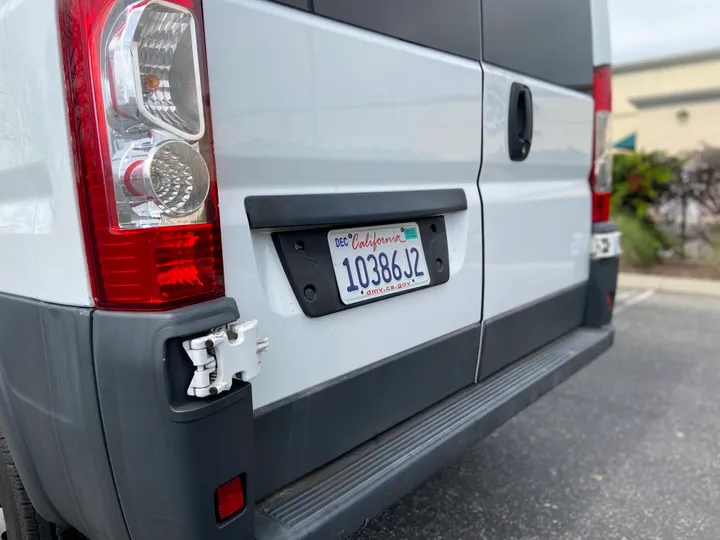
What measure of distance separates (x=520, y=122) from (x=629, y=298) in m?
5.40

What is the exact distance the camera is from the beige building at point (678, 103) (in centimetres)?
1323

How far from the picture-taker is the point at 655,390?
3945mm

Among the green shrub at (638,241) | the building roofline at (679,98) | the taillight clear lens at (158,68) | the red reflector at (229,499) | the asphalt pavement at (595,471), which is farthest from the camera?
the building roofline at (679,98)

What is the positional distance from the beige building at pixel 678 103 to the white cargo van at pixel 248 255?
38.6 ft

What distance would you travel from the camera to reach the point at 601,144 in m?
2.90

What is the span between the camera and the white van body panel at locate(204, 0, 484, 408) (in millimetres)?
1352

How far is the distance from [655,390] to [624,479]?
1.38m

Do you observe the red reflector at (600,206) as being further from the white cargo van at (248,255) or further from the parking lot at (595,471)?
the parking lot at (595,471)

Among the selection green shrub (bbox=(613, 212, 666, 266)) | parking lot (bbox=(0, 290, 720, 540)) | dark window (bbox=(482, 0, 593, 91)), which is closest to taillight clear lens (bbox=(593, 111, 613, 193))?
dark window (bbox=(482, 0, 593, 91))

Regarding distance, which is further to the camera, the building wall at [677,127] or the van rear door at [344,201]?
the building wall at [677,127]

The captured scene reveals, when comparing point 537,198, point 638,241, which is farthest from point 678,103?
point 537,198

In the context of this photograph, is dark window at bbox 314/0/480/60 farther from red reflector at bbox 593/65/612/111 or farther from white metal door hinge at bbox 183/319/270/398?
red reflector at bbox 593/65/612/111

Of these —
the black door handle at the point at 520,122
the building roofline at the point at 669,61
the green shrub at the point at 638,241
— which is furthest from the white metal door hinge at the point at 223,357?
the building roofline at the point at 669,61

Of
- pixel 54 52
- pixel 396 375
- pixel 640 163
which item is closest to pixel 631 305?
pixel 640 163
